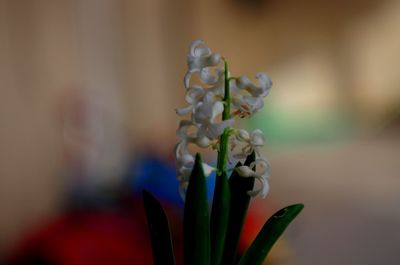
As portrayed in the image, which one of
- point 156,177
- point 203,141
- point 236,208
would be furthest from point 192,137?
point 156,177

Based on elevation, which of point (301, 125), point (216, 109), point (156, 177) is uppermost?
point (216, 109)

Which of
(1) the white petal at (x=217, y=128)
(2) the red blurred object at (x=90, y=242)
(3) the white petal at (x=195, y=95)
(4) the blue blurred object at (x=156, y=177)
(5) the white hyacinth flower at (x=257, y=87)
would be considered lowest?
(2) the red blurred object at (x=90, y=242)

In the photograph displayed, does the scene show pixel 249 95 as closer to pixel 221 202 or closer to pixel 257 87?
pixel 257 87

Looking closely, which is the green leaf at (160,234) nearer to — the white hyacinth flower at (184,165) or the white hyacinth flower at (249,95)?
the white hyacinth flower at (184,165)

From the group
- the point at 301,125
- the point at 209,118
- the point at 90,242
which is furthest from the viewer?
the point at 301,125

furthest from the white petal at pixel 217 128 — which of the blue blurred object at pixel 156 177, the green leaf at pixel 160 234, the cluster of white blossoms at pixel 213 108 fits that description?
the blue blurred object at pixel 156 177

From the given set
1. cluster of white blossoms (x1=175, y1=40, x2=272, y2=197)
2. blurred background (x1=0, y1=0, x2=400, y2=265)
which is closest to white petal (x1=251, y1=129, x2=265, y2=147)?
cluster of white blossoms (x1=175, y1=40, x2=272, y2=197)
